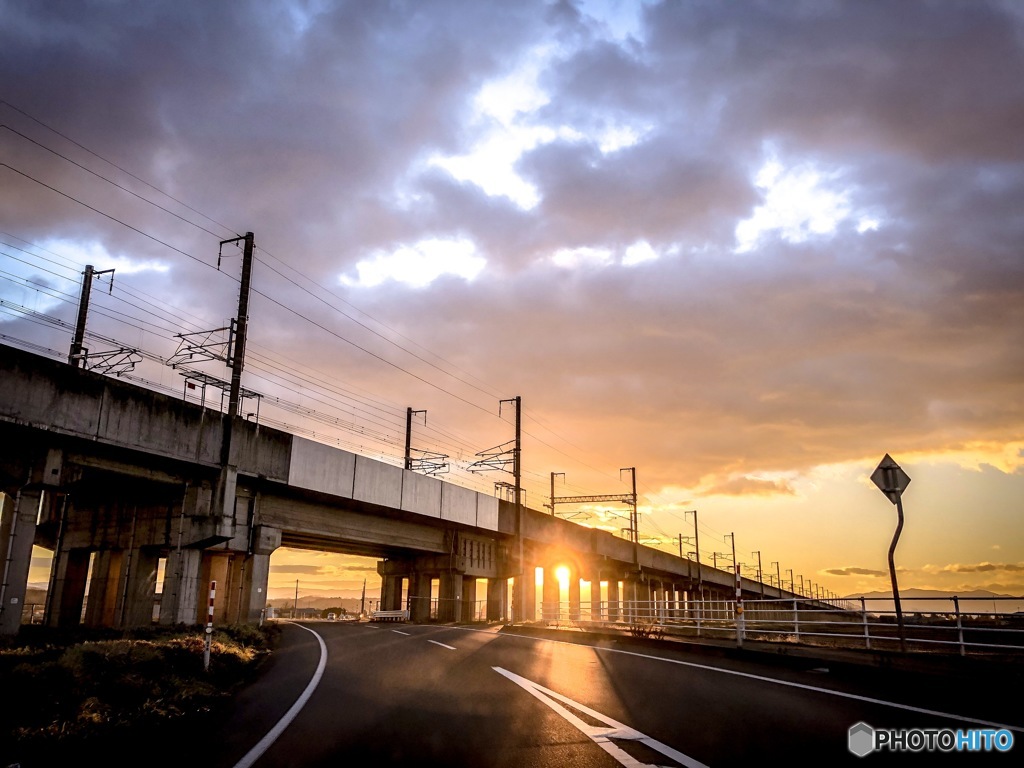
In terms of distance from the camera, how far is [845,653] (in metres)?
13.7

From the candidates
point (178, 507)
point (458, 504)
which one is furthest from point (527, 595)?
point (178, 507)

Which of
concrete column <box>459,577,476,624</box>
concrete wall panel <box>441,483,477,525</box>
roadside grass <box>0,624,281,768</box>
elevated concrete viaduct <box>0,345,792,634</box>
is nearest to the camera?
roadside grass <box>0,624,281,768</box>

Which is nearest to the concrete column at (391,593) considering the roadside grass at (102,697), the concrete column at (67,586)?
the concrete column at (67,586)

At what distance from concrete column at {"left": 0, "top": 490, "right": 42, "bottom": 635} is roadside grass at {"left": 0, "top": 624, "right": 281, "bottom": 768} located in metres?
10.7

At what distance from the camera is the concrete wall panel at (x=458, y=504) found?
148 ft

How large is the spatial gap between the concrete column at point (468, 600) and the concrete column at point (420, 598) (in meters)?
2.71

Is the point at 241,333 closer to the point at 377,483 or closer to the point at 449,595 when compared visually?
the point at 377,483

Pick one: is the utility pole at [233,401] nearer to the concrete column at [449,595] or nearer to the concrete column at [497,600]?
the concrete column at [449,595]

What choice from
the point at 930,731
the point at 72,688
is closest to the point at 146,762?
the point at 72,688

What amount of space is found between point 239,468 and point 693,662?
868 inches

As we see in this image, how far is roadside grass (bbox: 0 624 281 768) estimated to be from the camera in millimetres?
6598

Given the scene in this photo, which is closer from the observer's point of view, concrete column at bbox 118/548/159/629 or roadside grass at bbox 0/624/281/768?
roadside grass at bbox 0/624/281/768

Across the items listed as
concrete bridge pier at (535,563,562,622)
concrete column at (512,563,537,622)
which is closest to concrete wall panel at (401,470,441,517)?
concrete column at (512,563,537,622)

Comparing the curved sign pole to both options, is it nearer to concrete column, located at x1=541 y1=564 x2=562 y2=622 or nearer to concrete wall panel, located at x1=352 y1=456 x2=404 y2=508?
concrete wall panel, located at x1=352 y1=456 x2=404 y2=508
